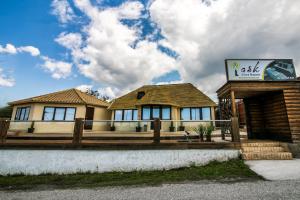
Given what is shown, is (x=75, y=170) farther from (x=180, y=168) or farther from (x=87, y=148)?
(x=180, y=168)

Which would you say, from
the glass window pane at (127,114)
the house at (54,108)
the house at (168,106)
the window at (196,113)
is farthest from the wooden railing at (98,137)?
the glass window pane at (127,114)

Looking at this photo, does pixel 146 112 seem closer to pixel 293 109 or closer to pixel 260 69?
pixel 260 69

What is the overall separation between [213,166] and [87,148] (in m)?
5.55

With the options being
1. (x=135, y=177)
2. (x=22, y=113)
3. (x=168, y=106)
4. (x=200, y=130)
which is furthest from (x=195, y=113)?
(x=22, y=113)

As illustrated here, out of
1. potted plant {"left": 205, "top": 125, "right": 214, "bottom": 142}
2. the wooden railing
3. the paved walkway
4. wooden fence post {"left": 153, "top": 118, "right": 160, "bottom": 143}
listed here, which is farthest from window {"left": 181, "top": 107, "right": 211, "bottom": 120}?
wooden fence post {"left": 153, "top": 118, "right": 160, "bottom": 143}

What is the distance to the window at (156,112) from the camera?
18984mm

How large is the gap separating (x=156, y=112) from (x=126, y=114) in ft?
14.3

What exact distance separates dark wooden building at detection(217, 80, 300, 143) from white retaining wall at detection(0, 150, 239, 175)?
3792 mm

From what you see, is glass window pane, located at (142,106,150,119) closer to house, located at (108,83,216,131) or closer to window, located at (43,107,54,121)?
house, located at (108,83,216,131)

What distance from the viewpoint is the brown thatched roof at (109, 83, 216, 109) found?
1938 centimetres

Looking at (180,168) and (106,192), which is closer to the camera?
(106,192)

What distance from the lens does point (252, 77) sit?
903 cm

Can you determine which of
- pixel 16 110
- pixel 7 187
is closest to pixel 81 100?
pixel 16 110

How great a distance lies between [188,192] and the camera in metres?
4.45
